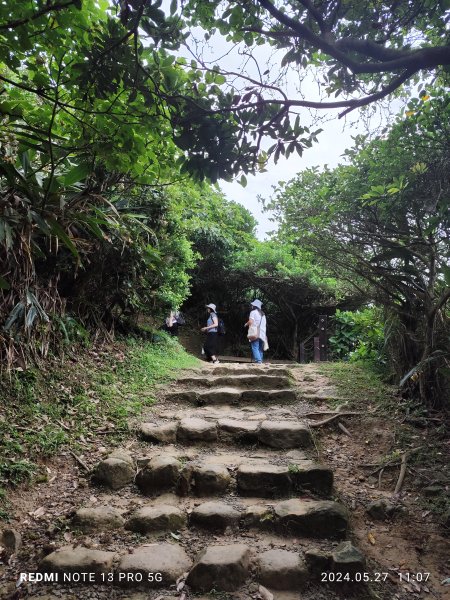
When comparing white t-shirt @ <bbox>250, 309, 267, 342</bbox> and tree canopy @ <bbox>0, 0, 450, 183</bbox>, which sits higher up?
tree canopy @ <bbox>0, 0, 450, 183</bbox>

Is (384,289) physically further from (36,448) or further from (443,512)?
(36,448)

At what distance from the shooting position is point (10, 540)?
243 centimetres

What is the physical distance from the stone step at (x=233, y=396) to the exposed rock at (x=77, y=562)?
2.54 meters

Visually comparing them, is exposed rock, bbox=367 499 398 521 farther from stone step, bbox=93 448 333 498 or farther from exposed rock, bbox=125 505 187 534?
exposed rock, bbox=125 505 187 534

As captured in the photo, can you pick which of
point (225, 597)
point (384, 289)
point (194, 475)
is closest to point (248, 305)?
point (384, 289)

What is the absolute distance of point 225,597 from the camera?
Result: 6.82 ft

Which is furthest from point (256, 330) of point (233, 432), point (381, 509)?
point (381, 509)

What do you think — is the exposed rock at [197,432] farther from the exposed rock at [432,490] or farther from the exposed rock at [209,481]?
the exposed rock at [432,490]

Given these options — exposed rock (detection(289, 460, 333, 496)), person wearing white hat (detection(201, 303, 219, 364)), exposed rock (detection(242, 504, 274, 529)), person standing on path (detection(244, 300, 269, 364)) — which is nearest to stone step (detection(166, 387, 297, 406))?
exposed rock (detection(289, 460, 333, 496))

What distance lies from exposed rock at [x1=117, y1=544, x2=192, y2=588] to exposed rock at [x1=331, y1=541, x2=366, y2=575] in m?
0.85

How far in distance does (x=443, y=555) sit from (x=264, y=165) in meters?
2.85

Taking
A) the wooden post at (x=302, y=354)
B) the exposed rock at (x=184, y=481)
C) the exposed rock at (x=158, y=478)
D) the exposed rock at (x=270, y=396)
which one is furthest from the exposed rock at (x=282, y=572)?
the wooden post at (x=302, y=354)

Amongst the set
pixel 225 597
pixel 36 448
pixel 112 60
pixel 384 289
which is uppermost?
pixel 112 60

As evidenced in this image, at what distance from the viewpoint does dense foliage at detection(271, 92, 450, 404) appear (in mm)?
3355
